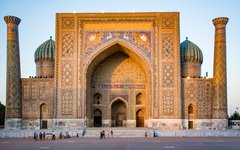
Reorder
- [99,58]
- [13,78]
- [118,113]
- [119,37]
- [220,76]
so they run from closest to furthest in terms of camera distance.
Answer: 1. [220,76]
2. [13,78]
3. [119,37]
4. [99,58]
5. [118,113]

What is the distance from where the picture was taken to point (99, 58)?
739 inches

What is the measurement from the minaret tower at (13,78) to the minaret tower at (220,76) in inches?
368

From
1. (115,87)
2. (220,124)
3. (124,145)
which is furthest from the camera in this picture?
(115,87)

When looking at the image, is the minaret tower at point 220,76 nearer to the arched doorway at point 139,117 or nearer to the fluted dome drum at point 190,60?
the fluted dome drum at point 190,60

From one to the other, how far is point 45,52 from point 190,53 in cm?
782

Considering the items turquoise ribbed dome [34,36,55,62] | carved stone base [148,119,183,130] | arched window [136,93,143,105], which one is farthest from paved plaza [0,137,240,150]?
turquoise ribbed dome [34,36,55,62]

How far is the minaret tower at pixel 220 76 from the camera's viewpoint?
17453mm

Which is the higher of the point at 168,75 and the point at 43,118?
the point at 168,75

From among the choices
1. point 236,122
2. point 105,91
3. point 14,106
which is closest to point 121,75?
point 105,91

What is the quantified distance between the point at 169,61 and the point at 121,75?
2.89 metres

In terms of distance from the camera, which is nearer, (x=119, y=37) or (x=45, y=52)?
(x=119, y=37)

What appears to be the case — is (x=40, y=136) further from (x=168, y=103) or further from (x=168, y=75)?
(x=168, y=75)

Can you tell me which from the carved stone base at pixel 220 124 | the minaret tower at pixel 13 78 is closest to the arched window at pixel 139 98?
the carved stone base at pixel 220 124

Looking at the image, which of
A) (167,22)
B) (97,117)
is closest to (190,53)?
(167,22)
